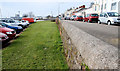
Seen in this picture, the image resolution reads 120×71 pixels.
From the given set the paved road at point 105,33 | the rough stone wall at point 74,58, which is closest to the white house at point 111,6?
the paved road at point 105,33

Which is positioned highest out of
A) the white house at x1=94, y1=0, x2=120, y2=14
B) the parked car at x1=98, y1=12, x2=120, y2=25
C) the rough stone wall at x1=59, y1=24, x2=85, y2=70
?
the white house at x1=94, y1=0, x2=120, y2=14

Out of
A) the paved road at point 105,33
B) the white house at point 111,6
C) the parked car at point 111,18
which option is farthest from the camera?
the white house at point 111,6

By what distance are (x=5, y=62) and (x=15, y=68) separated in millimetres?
821

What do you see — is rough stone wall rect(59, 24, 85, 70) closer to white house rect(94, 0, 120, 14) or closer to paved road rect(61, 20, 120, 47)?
paved road rect(61, 20, 120, 47)

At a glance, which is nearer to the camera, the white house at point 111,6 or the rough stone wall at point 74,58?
the rough stone wall at point 74,58

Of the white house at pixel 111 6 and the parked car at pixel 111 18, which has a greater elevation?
the white house at pixel 111 6

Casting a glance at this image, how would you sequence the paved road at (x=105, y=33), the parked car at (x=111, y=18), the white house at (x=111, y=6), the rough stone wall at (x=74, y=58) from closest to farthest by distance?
1. the rough stone wall at (x=74, y=58)
2. the paved road at (x=105, y=33)
3. the parked car at (x=111, y=18)
4. the white house at (x=111, y=6)

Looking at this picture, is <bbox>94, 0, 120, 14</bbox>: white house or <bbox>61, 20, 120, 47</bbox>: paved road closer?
<bbox>61, 20, 120, 47</bbox>: paved road

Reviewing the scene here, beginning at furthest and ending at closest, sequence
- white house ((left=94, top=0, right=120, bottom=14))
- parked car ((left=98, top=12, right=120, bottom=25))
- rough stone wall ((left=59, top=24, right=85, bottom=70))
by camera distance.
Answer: white house ((left=94, top=0, right=120, bottom=14)), parked car ((left=98, top=12, right=120, bottom=25)), rough stone wall ((left=59, top=24, right=85, bottom=70))

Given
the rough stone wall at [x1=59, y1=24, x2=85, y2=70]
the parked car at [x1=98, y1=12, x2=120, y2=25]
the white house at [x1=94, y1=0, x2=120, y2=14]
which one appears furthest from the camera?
the white house at [x1=94, y1=0, x2=120, y2=14]

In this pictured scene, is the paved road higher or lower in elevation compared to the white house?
lower

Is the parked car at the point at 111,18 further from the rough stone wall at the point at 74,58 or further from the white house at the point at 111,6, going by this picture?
the rough stone wall at the point at 74,58

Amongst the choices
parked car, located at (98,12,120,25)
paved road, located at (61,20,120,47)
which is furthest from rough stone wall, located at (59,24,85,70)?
parked car, located at (98,12,120,25)

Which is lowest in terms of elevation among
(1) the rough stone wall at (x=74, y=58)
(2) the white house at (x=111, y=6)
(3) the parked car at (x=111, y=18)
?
(1) the rough stone wall at (x=74, y=58)
